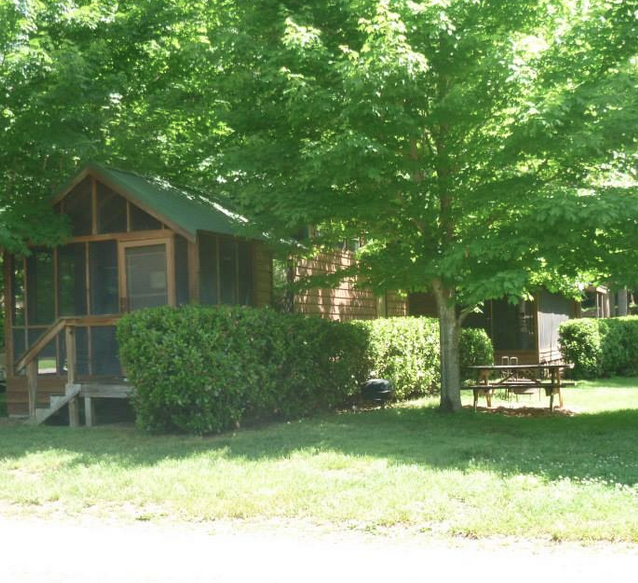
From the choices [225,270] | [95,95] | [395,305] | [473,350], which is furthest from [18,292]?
[395,305]

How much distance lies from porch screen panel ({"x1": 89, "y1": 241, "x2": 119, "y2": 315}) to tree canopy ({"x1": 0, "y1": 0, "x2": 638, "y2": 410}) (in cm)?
102

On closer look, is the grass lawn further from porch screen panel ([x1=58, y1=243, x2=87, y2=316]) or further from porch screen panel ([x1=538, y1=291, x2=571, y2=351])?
porch screen panel ([x1=538, y1=291, x2=571, y2=351])

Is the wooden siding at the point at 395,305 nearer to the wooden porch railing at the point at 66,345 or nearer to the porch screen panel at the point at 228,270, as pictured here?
the porch screen panel at the point at 228,270

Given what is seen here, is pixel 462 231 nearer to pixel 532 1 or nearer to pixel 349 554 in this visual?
pixel 532 1

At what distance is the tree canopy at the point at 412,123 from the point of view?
10195 mm

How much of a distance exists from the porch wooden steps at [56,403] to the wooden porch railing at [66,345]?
0.40 feet

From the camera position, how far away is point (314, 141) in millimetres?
12469

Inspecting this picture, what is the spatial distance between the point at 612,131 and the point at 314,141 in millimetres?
4533

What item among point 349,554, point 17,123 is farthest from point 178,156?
point 349,554

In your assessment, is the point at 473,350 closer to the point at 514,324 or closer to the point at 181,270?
the point at 514,324

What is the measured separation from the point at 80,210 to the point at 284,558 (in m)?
10.5

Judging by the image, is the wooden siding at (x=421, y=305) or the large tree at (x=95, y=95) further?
the wooden siding at (x=421, y=305)

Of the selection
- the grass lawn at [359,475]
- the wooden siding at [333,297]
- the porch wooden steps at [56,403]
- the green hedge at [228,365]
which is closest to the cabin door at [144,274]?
the porch wooden steps at [56,403]

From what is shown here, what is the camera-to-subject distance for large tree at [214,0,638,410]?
33.2 ft
